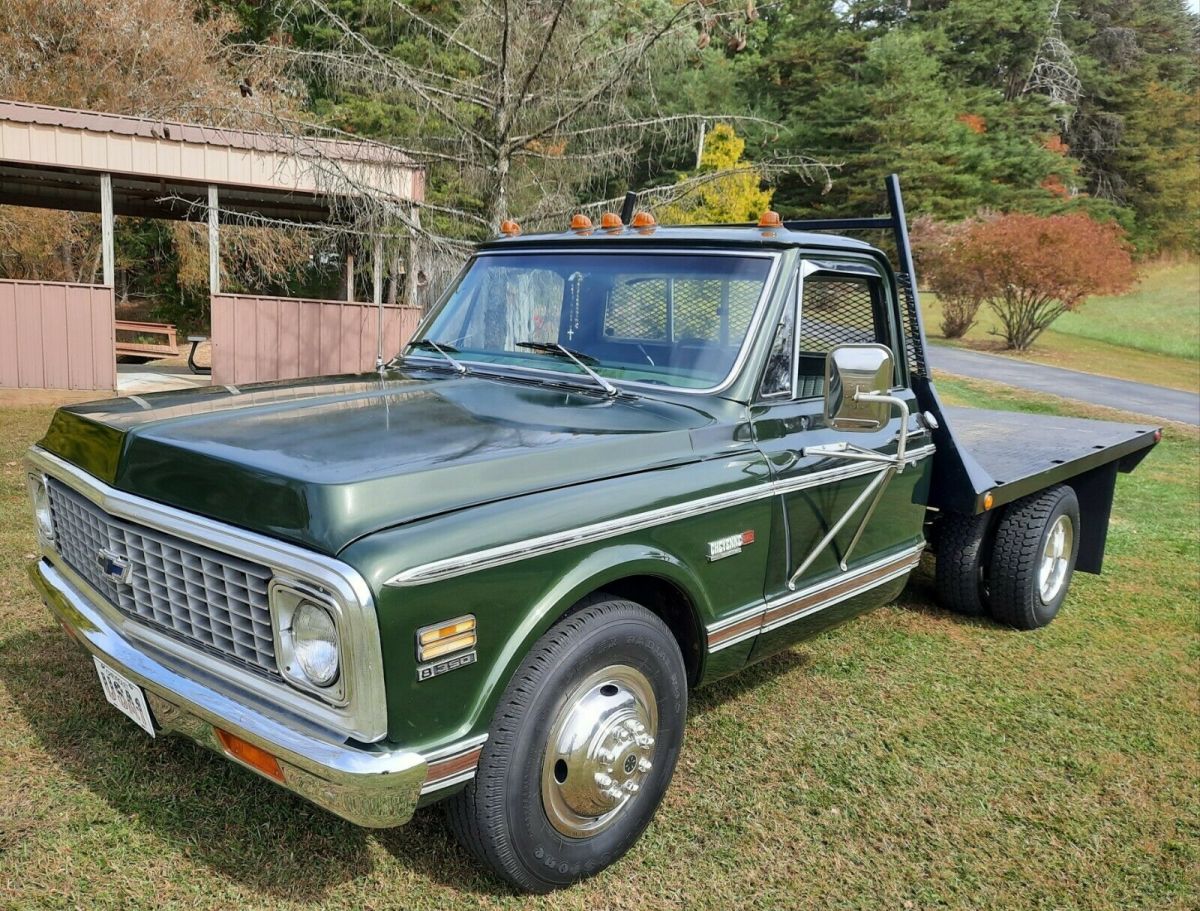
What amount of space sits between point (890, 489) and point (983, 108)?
133ft

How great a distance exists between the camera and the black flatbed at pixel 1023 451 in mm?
4250

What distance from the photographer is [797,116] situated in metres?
34.9

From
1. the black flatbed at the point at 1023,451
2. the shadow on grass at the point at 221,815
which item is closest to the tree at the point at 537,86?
the black flatbed at the point at 1023,451

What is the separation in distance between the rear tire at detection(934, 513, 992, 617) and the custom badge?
229 centimetres

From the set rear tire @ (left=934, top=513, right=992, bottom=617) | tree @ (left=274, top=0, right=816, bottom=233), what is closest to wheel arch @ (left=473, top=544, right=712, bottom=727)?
rear tire @ (left=934, top=513, right=992, bottom=617)

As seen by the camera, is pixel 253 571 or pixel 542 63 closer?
pixel 253 571

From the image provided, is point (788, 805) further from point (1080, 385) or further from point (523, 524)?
point (1080, 385)

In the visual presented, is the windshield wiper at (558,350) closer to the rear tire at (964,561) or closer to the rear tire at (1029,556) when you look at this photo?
the rear tire at (964,561)

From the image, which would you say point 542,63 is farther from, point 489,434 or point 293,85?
point 489,434

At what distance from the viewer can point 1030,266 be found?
23.4 metres

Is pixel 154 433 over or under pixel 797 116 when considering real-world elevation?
under

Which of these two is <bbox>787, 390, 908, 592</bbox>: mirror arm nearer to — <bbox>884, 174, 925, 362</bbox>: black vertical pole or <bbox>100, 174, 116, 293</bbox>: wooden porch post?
<bbox>884, 174, 925, 362</bbox>: black vertical pole

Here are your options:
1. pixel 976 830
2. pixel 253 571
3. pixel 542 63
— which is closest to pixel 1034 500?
pixel 976 830

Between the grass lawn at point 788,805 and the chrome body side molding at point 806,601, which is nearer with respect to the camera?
the grass lawn at point 788,805
